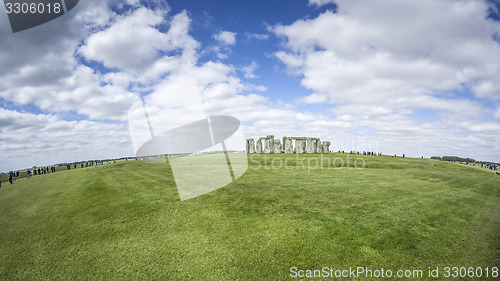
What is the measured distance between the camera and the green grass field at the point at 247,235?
8.34m

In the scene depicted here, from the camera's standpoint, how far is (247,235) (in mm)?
10312

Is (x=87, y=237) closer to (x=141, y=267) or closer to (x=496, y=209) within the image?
(x=141, y=267)

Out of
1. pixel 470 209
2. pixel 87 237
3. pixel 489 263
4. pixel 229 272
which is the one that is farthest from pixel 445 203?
pixel 87 237

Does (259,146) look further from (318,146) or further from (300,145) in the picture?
(318,146)

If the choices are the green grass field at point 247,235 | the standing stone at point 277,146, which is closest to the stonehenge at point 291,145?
the standing stone at point 277,146

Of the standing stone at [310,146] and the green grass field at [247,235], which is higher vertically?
the standing stone at [310,146]

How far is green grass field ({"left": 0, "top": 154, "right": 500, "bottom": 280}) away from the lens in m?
8.34

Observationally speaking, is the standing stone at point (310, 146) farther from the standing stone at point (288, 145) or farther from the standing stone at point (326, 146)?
the standing stone at point (288, 145)

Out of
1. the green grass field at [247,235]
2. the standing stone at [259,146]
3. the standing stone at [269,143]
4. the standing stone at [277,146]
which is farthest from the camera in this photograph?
the standing stone at [259,146]

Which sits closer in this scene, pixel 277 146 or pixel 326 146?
pixel 277 146

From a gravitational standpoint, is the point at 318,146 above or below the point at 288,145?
below

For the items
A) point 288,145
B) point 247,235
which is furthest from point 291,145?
point 247,235

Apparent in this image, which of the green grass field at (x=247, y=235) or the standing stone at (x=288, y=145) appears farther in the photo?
the standing stone at (x=288, y=145)

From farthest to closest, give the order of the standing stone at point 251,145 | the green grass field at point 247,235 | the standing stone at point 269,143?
the standing stone at point 251,145 → the standing stone at point 269,143 → the green grass field at point 247,235
